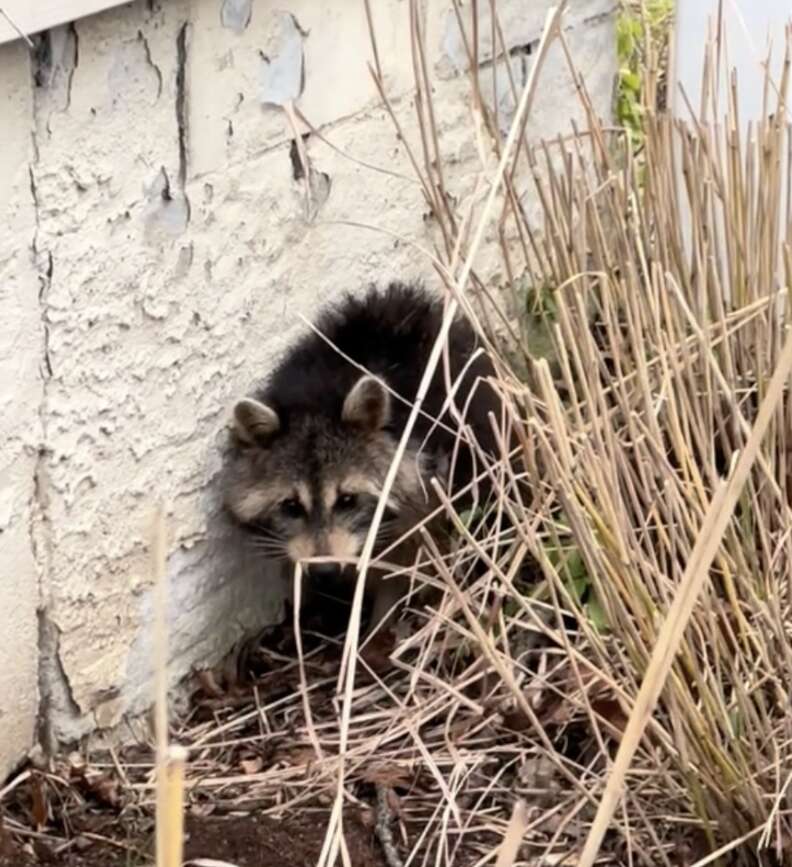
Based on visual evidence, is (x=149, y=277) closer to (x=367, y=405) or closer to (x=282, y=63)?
(x=282, y=63)

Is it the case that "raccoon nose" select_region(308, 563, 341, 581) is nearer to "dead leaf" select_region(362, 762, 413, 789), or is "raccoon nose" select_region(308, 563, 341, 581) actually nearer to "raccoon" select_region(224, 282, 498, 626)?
"raccoon" select_region(224, 282, 498, 626)

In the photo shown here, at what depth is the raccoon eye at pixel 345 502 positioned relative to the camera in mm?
5176

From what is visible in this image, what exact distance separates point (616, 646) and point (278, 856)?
0.90 metres

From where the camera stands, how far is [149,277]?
4.36 m

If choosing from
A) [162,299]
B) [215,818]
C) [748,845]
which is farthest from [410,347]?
[748,845]

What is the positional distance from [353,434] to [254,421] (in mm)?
379

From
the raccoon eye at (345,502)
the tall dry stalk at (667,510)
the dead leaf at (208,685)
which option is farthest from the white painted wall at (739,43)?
the dead leaf at (208,685)

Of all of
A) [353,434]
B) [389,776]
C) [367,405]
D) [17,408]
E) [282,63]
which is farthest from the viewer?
[353,434]

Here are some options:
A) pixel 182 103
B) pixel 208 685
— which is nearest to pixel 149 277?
pixel 182 103

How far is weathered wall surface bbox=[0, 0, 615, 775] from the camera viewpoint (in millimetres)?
4035

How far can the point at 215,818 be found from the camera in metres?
4.20

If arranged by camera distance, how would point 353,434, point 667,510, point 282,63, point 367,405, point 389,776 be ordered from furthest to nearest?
point 353,434
point 367,405
point 282,63
point 389,776
point 667,510

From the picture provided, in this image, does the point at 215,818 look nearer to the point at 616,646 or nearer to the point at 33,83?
the point at 616,646

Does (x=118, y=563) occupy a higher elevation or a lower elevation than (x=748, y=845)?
higher
